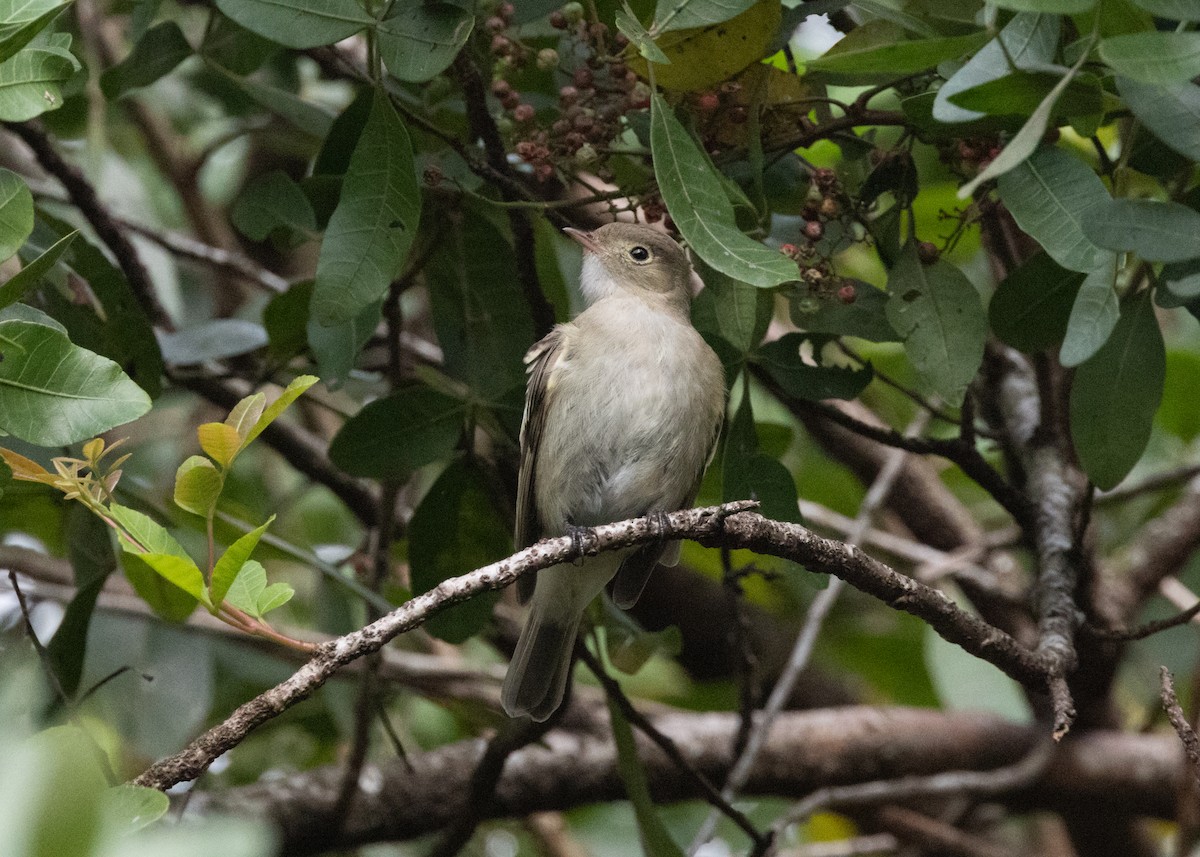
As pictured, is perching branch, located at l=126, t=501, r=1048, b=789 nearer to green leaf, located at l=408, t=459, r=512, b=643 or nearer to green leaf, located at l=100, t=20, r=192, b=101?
green leaf, located at l=408, t=459, r=512, b=643

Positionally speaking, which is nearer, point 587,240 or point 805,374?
point 805,374

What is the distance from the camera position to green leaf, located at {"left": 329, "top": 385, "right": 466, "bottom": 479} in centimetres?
359

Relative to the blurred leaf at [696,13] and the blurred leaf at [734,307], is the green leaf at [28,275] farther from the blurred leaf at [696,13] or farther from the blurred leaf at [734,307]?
the blurred leaf at [734,307]

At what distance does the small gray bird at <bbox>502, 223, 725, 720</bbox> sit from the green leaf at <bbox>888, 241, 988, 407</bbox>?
35.1 inches

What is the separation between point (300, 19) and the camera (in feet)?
8.75

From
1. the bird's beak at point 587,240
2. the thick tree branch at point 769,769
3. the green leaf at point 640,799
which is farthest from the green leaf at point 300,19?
the thick tree branch at point 769,769

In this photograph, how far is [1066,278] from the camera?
3.13 m

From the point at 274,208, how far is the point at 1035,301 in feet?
6.38

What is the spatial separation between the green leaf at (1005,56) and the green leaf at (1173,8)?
0.67ft

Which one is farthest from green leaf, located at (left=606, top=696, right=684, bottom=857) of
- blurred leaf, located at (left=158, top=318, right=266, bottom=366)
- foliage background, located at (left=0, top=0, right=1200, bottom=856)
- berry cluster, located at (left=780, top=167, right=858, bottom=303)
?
blurred leaf, located at (left=158, top=318, right=266, bottom=366)

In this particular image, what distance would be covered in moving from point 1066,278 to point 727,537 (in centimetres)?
105

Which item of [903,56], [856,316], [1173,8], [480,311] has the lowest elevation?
[480,311]

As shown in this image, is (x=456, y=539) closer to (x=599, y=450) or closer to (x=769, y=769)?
(x=599, y=450)

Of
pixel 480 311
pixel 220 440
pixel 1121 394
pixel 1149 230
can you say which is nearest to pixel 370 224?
pixel 220 440
